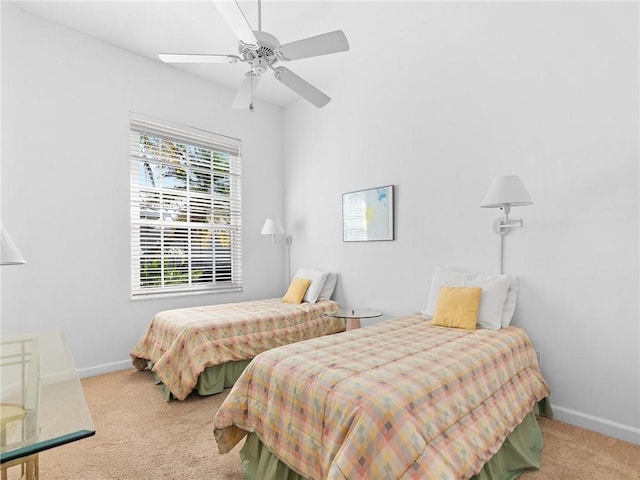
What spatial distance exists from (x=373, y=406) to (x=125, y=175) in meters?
3.30

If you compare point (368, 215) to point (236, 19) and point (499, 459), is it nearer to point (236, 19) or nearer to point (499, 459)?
point (236, 19)

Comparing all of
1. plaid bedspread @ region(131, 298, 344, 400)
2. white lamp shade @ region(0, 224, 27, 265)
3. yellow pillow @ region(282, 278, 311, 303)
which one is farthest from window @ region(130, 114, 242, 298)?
white lamp shade @ region(0, 224, 27, 265)

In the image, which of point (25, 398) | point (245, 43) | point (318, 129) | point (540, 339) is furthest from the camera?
point (318, 129)

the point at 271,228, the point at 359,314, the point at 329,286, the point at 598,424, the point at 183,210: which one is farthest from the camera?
the point at 271,228

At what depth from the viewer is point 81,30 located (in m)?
3.29

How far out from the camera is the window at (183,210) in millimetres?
3693

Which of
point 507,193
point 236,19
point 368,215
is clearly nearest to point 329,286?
point 368,215

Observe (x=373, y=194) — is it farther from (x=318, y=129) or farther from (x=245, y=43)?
(x=245, y=43)

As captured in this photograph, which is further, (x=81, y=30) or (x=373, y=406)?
(x=81, y=30)

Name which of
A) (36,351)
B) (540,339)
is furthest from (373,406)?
(540,339)

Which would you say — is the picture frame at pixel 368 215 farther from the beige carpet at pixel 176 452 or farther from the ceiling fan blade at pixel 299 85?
the beige carpet at pixel 176 452

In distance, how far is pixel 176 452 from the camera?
210 centimetres

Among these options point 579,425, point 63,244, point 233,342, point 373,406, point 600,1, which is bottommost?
point 579,425

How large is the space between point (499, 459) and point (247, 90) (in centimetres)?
270
